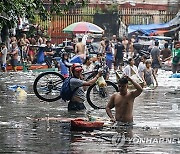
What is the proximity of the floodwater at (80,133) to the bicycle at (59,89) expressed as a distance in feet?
0.64

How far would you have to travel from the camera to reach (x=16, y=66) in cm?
3459

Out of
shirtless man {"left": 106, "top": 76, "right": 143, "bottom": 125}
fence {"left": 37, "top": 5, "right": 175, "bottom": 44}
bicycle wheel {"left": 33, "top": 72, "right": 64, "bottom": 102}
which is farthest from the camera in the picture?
fence {"left": 37, "top": 5, "right": 175, "bottom": 44}

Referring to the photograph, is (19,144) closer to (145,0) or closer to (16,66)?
(16,66)

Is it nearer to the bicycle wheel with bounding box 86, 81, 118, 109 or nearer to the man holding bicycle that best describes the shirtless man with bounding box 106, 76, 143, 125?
the man holding bicycle

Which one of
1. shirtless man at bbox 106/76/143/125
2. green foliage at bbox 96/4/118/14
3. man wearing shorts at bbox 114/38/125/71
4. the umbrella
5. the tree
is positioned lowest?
man wearing shorts at bbox 114/38/125/71

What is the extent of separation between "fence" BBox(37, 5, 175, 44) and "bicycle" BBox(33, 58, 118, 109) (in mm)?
28973

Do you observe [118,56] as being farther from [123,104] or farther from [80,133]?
[80,133]

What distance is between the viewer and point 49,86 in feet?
59.6

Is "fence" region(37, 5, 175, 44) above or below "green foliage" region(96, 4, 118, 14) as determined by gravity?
below

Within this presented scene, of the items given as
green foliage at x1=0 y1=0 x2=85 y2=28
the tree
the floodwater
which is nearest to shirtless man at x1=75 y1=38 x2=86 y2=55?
the floodwater

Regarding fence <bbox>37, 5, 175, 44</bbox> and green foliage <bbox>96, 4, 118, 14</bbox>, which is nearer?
fence <bbox>37, 5, 175, 44</bbox>

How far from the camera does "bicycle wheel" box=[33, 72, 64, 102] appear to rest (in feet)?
59.9

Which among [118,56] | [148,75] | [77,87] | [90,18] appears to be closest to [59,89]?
[77,87]

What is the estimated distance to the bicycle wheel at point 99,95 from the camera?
17.2 metres
